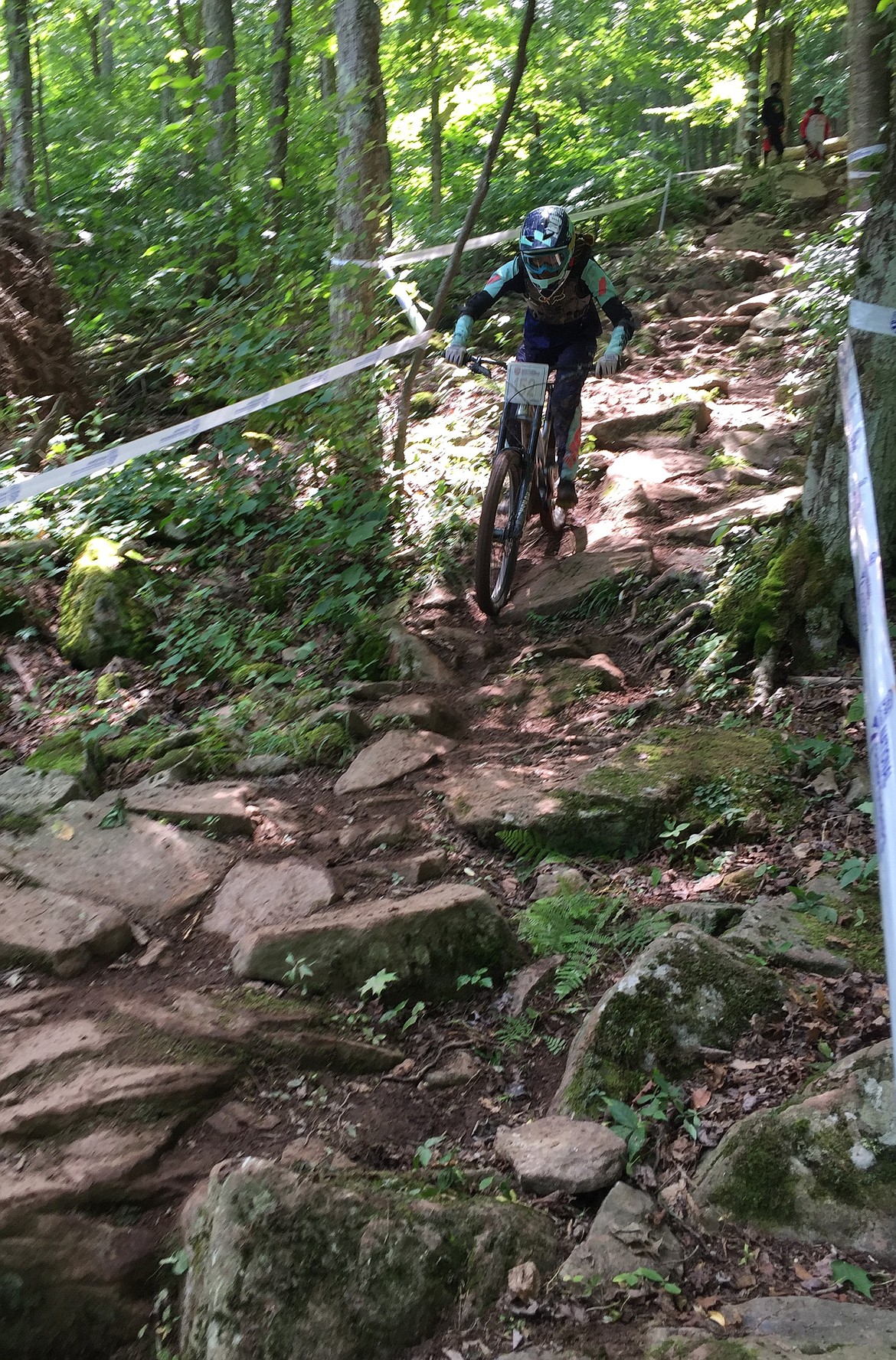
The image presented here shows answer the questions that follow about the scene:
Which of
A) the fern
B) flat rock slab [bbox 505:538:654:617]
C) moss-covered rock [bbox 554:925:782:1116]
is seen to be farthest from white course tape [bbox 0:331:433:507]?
moss-covered rock [bbox 554:925:782:1116]

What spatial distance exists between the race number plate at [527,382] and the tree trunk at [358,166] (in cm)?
213

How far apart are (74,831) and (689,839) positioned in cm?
261

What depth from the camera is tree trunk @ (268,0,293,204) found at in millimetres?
7754

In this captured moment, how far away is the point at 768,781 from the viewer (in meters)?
4.02

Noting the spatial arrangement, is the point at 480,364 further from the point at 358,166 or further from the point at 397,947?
the point at 397,947

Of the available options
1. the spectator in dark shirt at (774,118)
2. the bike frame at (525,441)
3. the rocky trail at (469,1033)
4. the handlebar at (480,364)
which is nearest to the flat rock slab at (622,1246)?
the rocky trail at (469,1033)

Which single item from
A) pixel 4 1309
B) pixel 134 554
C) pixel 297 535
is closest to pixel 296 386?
pixel 297 535

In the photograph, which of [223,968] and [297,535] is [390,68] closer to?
[297,535]

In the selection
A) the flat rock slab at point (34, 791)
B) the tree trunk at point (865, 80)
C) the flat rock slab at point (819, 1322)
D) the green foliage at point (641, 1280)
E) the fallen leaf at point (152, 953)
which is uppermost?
the tree trunk at point (865, 80)

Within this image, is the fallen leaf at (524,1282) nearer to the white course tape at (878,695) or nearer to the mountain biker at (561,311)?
the white course tape at (878,695)

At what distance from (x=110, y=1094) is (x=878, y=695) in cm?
220

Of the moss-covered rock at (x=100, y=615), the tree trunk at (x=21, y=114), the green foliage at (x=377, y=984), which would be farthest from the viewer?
the tree trunk at (x=21, y=114)

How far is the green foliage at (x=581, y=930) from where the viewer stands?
334cm

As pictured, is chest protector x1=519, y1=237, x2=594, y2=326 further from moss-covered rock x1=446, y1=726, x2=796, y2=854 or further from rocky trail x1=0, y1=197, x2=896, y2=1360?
moss-covered rock x1=446, y1=726, x2=796, y2=854
